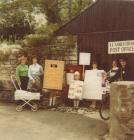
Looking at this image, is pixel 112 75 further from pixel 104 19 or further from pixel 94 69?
pixel 104 19

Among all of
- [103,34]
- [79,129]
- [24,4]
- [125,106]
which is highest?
[24,4]

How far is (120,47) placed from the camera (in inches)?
529

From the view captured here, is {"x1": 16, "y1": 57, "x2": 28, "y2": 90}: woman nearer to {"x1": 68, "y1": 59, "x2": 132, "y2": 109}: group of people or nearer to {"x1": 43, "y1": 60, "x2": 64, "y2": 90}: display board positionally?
{"x1": 43, "y1": 60, "x2": 64, "y2": 90}: display board

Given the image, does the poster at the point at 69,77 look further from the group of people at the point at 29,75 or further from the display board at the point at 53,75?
the group of people at the point at 29,75

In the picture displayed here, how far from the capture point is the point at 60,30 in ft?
48.5

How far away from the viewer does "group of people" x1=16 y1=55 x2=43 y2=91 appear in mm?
13516

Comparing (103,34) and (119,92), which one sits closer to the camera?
(119,92)

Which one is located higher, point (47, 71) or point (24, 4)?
point (24, 4)

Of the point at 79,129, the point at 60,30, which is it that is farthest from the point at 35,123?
the point at 60,30

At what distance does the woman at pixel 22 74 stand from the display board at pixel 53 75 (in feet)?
2.09

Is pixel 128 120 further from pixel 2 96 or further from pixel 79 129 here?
pixel 2 96

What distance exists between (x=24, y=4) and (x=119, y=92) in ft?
35.9

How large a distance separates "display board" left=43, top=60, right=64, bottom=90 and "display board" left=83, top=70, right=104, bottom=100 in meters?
0.81

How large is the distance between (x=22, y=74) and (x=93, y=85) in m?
2.32
